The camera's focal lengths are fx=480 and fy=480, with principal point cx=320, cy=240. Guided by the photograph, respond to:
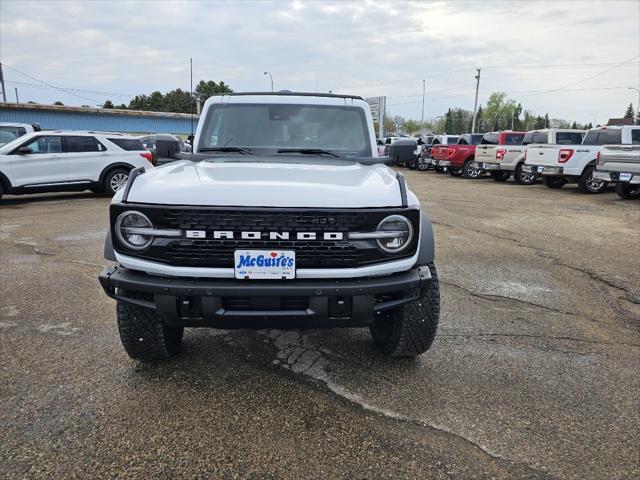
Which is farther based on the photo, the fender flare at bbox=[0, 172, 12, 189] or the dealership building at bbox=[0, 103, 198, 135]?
the dealership building at bbox=[0, 103, 198, 135]

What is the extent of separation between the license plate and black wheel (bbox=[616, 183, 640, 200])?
42.0ft

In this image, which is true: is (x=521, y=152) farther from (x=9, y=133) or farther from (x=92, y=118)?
(x=92, y=118)

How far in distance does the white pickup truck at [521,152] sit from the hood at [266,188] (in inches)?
536

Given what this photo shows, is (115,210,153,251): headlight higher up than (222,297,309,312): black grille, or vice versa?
(115,210,153,251): headlight

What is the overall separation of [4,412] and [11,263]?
392cm

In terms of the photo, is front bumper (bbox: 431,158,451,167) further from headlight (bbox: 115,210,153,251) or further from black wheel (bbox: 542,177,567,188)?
headlight (bbox: 115,210,153,251)

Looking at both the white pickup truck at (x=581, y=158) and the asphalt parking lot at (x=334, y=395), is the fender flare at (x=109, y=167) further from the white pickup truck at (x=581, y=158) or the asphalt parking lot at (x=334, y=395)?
the white pickup truck at (x=581, y=158)

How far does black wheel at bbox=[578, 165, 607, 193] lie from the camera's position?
1348cm

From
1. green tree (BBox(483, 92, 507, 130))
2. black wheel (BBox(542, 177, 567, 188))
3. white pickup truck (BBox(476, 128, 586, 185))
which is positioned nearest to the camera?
white pickup truck (BBox(476, 128, 586, 185))

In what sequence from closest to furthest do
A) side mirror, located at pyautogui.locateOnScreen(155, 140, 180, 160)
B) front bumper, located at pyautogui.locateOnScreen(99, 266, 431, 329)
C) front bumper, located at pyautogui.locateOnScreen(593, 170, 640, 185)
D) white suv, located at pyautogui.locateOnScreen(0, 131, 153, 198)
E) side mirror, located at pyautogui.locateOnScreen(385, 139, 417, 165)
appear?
front bumper, located at pyautogui.locateOnScreen(99, 266, 431, 329) < side mirror, located at pyautogui.locateOnScreen(385, 139, 417, 165) < side mirror, located at pyautogui.locateOnScreen(155, 140, 180, 160) < white suv, located at pyautogui.locateOnScreen(0, 131, 153, 198) < front bumper, located at pyautogui.locateOnScreen(593, 170, 640, 185)

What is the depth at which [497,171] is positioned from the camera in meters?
18.0

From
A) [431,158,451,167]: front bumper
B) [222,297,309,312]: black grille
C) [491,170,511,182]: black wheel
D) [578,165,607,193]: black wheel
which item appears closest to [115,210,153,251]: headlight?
[222,297,309,312]: black grille

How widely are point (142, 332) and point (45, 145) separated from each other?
34.3 feet

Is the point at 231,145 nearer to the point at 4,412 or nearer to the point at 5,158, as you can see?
the point at 4,412
